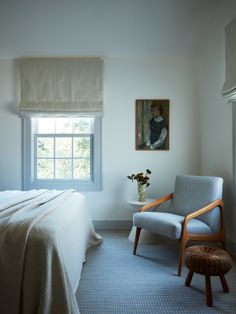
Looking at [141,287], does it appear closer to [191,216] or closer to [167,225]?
[167,225]

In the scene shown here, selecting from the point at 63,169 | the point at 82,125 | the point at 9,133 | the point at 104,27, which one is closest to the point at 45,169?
the point at 63,169

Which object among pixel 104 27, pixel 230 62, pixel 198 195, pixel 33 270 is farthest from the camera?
pixel 104 27

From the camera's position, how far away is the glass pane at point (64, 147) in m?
4.41

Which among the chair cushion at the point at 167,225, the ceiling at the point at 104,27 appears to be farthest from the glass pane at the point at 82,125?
the chair cushion at the point at 167,225

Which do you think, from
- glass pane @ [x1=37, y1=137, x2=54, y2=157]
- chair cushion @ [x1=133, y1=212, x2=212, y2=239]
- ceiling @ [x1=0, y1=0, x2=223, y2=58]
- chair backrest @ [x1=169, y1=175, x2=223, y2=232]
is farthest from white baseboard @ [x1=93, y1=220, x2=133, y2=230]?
ceiling @ [x1=0, y1=0, x2=223, y2=58]

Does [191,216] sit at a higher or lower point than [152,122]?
lower

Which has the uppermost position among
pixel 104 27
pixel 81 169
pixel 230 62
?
pixel 104 27

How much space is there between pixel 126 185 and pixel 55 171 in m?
1.17

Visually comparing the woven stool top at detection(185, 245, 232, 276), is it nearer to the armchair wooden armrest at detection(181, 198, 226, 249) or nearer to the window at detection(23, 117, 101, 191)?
the armchair wooden armrest at detection(181, 198, 226, 249)

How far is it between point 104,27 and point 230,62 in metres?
1.87

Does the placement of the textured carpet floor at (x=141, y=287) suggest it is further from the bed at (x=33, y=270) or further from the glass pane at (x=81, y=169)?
the glass pane at (x=81, y=169)

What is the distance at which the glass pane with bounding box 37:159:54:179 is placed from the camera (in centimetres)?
442

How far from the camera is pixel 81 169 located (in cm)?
442

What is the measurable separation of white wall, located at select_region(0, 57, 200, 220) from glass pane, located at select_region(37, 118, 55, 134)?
12.8 inches
